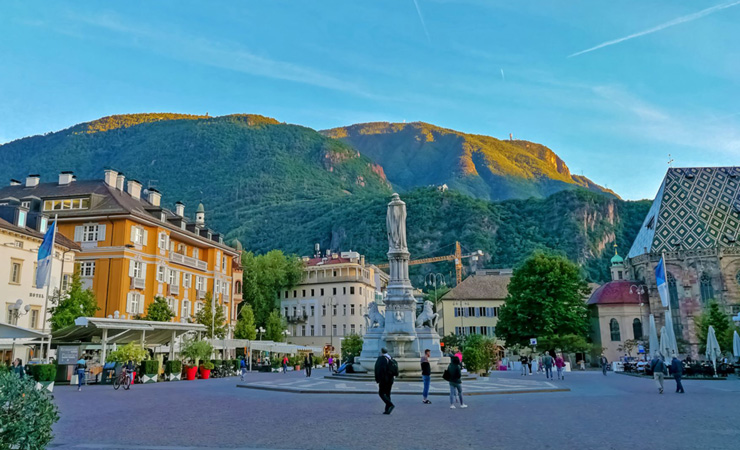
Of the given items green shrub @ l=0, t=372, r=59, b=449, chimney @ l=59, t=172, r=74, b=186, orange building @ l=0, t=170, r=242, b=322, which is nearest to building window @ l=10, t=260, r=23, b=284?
orange building @ l=0, t=170, r=242, b=322

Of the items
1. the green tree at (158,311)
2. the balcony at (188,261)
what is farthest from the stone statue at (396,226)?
the balcony at (188,261)

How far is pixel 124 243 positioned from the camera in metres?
39.2

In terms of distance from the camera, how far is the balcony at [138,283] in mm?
39938

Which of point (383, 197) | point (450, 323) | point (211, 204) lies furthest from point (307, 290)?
point (211, 204)

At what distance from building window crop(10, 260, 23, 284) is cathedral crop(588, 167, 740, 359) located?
2116 inches

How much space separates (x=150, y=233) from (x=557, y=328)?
118 feet

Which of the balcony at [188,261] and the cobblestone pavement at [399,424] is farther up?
the balcony at [188,261]

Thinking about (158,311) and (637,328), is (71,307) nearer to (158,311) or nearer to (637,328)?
(158,311)

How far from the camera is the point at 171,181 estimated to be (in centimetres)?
19438

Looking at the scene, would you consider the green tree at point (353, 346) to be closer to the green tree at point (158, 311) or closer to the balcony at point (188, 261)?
the green tree at point (158, 311)

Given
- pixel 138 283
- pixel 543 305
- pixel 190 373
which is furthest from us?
pixel 543 305

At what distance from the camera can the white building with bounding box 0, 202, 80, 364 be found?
1188 inches

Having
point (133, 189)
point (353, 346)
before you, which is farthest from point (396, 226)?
point (133, 189)

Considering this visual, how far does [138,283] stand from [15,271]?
9.83 m
